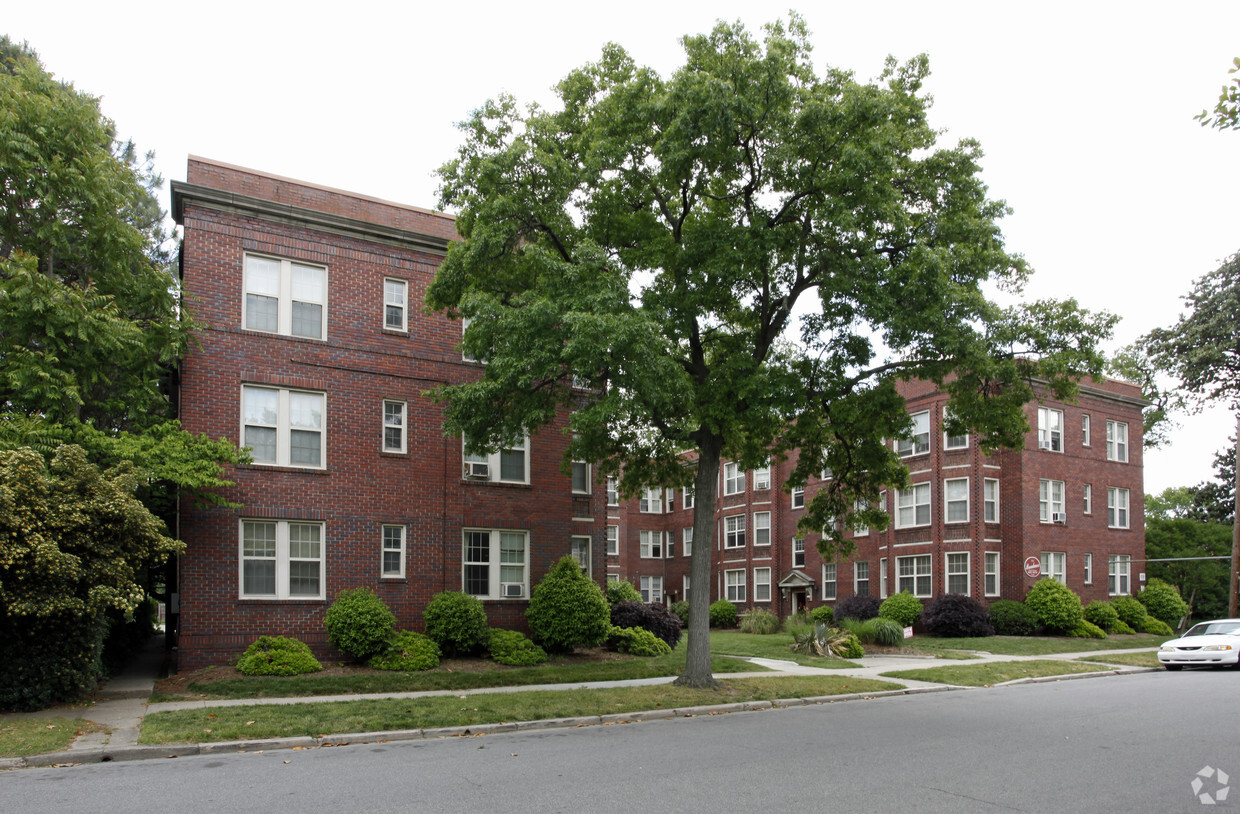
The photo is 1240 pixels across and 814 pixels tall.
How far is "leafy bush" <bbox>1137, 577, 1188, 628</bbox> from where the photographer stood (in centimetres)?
3784

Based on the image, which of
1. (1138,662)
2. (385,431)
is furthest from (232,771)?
(1138,662)

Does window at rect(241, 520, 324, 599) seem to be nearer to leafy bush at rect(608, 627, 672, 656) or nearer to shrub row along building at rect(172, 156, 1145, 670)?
shrub row along building at rect(172, 156, 1145, 670)

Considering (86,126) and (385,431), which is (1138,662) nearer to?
(385,431)

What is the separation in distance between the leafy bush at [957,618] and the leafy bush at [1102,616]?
190 inches

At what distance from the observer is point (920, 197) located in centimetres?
1731

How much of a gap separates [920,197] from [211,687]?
1559 cm

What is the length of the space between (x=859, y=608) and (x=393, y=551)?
2164 cm

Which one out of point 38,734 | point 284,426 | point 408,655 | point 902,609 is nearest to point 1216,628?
point 902,609

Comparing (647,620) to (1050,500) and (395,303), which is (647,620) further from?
(1050,500)

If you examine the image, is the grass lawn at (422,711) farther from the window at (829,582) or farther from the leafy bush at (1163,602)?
the leafy bush at (1163,602)

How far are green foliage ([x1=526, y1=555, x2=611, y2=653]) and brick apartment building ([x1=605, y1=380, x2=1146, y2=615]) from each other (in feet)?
34.8

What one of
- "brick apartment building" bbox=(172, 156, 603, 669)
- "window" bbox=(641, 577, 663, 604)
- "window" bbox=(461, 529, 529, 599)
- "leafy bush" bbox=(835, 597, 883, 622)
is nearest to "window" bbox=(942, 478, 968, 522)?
"leafy bush" bbox=(835, 597, 883, 622)

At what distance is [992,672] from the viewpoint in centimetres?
2206

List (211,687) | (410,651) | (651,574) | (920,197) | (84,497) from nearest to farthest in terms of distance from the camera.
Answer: (84,497) → (211,687) → (920,197) → (410,651) → (651,574)
